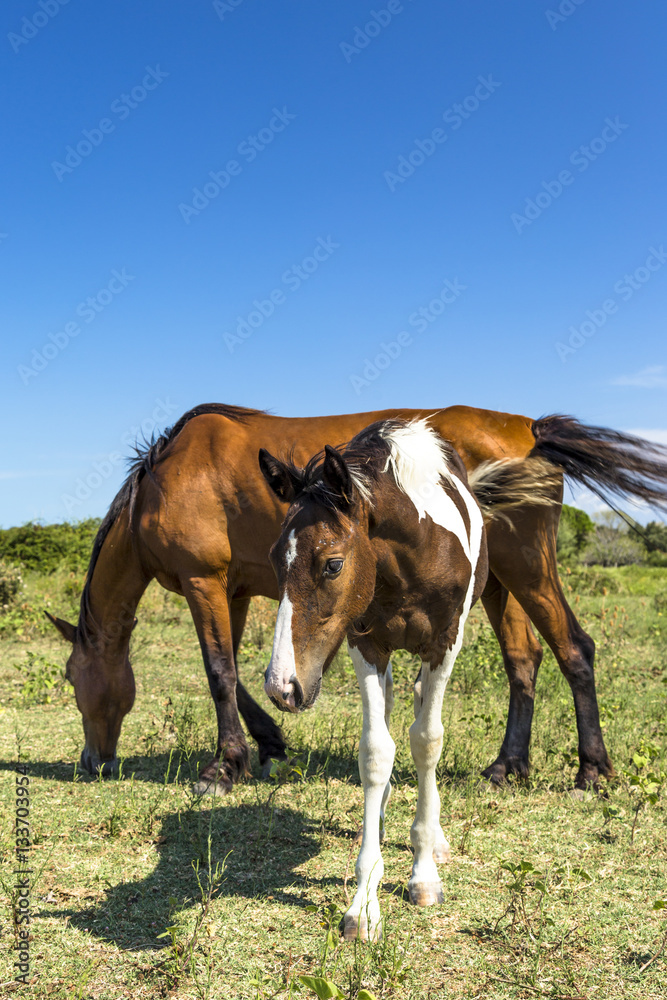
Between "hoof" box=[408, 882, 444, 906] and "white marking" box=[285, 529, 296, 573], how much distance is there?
68.6 inches

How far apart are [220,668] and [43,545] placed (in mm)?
11690

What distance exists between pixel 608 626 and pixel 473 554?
8091 millimetres

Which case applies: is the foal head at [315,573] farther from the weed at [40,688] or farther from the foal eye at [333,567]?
the weed at [40,688]

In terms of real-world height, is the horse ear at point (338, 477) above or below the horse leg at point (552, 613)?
above

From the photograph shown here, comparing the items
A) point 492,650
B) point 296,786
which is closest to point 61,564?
point 492,650

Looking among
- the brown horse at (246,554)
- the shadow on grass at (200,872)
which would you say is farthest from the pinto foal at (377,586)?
the brown horse at (246,554)

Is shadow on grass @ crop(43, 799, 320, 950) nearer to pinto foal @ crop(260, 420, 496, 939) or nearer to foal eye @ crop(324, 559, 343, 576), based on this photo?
pinto foal @ crop(260, 420, 496, 939)

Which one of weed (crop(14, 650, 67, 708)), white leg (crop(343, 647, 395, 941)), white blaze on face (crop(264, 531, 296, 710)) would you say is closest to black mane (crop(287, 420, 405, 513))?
white blaze on face (crop(264, 531, 296, 710))

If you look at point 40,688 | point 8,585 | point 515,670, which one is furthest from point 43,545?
point 515,670

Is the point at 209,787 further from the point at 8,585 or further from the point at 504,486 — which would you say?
the point at 8,585

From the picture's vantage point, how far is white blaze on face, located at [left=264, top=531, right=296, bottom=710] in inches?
99.6

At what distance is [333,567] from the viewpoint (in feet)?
9.02

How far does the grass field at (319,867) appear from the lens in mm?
2746

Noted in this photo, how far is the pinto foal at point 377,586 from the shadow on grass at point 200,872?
2.24 feet
